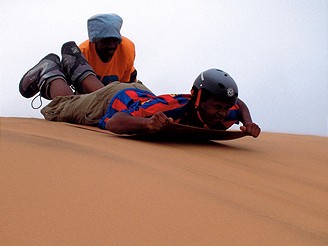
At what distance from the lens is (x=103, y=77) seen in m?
5.39

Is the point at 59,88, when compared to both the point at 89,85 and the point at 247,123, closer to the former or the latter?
the point at 89,85

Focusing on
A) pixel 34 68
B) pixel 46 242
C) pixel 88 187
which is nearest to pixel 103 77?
pixel 34 68

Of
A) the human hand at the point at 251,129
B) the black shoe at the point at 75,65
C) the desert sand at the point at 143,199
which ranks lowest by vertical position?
the desert sand at the point at 143,199

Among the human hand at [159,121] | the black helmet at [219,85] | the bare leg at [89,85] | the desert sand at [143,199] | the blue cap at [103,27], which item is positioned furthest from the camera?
the blue cap at [103,27]

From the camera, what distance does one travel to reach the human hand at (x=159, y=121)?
3.15 meters

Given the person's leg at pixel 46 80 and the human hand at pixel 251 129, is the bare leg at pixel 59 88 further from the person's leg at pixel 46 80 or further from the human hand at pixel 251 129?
the human hand at pixel 251 129

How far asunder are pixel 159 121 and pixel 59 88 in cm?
185

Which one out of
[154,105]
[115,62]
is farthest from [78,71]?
[154,105]

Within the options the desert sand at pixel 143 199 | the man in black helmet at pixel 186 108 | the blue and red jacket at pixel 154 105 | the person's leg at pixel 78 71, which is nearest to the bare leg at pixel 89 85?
the person's leg at pixel 78 71

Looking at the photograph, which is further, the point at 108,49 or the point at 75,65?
the point at 108,49

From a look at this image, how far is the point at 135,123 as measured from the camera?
10.8 ft

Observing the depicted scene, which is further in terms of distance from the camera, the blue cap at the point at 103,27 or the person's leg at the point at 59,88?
the blue cap at the point at 103,27

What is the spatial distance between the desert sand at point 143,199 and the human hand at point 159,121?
0.43 m

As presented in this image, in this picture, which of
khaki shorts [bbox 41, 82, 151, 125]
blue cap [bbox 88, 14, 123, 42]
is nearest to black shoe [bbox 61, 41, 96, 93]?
blue cap [bbox 88, 14, 123, 42]
